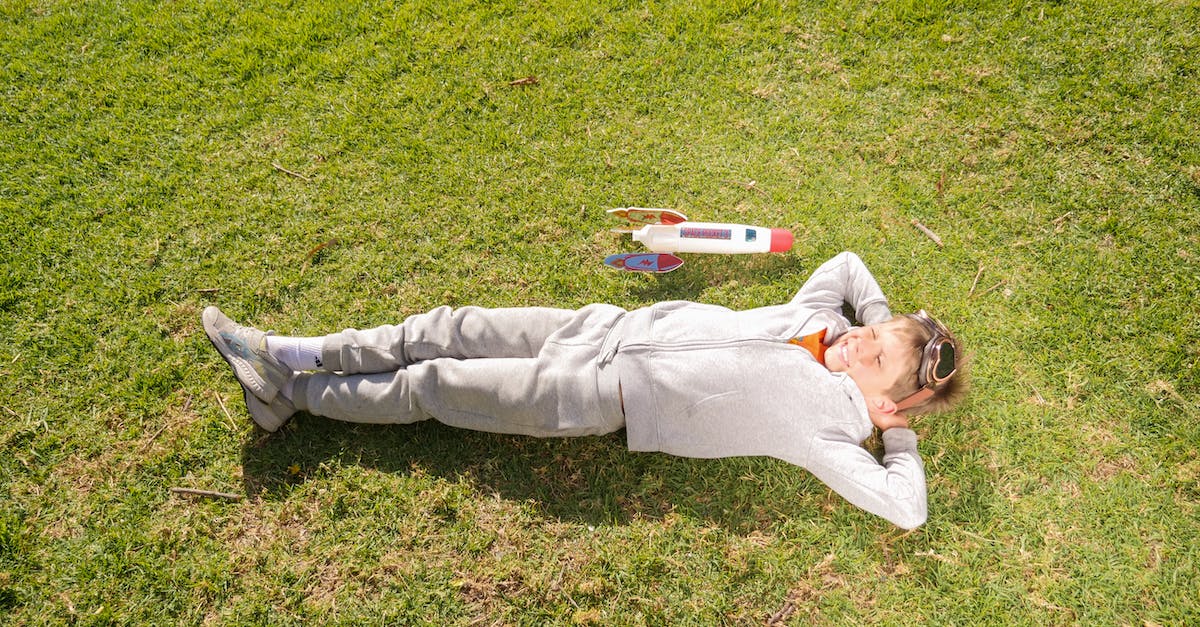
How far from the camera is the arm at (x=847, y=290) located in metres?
3.64

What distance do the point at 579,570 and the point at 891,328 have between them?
6.42ft

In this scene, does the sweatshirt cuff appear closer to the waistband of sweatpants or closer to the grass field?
the grass field

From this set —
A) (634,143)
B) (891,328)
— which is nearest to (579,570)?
(891,328)

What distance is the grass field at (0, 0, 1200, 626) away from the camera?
3.34 m

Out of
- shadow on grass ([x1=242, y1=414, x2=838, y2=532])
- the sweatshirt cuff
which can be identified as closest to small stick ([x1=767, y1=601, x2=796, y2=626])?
shadow on grass ([x1=242, y1=414, x2=838, y2=532])

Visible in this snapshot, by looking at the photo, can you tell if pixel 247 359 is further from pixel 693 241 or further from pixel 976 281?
pixel 976 281

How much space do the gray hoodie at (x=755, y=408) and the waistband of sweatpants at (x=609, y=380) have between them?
0.03 m

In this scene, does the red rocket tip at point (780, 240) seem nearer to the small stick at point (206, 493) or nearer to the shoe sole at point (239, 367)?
the shoe sole at point (239, 367)

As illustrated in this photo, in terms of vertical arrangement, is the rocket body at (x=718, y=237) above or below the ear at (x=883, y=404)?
above

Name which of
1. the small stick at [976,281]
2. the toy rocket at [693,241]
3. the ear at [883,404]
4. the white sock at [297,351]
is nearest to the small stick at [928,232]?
the small stick at [976,281]

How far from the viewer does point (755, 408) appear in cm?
313

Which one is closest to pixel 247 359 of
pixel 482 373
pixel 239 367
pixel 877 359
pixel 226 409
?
pixel 239 367

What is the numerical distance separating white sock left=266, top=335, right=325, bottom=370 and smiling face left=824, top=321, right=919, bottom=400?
264 cm

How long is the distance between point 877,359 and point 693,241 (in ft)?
4.23
